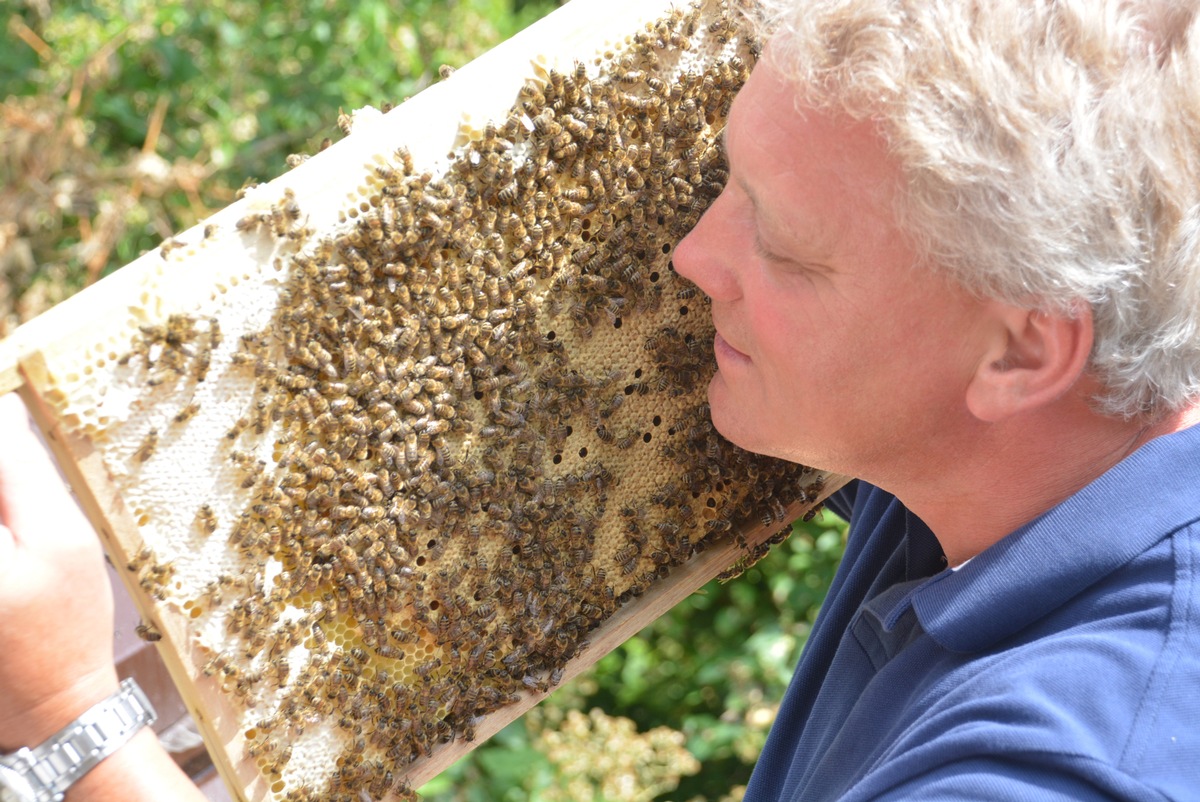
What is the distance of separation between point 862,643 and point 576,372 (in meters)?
0.88

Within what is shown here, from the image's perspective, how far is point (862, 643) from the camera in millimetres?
2117

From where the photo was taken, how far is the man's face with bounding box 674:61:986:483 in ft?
5.76

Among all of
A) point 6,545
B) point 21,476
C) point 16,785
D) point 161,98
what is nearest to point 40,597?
point 6,545

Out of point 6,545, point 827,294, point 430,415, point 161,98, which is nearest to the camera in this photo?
point 6,545

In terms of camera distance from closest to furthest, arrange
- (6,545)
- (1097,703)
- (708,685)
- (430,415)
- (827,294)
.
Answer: (1097,703), (6,545), (827,294), (430,415), (708,685)

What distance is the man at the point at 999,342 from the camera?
153cm

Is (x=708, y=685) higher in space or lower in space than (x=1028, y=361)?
lower

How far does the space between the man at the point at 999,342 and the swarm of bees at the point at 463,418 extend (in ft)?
1.14

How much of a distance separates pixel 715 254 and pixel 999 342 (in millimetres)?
577

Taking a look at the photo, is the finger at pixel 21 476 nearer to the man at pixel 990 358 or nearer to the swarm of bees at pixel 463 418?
the man at pixel 990 358

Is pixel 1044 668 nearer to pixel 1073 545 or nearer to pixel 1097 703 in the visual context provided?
pixel 1097 703

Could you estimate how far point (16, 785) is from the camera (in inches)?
68.3

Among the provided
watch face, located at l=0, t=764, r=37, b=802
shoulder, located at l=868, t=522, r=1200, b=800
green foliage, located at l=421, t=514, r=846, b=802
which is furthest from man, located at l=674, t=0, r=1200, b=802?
green foliage, located at l=421, t=514, r=846, b=802

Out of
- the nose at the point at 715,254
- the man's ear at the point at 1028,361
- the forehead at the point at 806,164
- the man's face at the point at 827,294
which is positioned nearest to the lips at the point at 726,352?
the man's face at the point at 827,294
